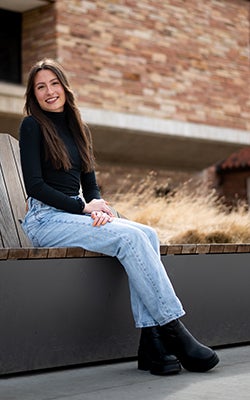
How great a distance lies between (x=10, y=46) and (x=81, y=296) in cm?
1132

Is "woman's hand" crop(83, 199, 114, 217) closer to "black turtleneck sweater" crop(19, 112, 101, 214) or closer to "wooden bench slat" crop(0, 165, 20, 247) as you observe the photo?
"black turtleneck sweater" crop(19, 112, 101, 214)

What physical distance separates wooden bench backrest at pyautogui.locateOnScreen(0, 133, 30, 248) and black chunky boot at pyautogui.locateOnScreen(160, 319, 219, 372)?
1032 mm

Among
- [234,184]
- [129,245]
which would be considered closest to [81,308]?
[129,245]

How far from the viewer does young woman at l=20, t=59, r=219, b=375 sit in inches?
140

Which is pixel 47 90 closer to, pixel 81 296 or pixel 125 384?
pixel 81 296

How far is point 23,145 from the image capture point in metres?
→ 3.83

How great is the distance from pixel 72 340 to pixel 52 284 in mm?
304

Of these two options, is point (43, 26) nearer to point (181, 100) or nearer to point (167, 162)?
point (181, 100)

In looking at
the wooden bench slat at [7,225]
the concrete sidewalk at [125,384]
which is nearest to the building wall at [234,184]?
the wooden bench slat at [7,225]

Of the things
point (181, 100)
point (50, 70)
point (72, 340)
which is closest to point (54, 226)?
point (72, 340)

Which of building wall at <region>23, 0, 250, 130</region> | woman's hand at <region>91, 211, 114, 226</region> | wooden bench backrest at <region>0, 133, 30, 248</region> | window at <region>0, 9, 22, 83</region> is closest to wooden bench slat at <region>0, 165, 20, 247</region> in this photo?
wooden bench backrest at <region>0, 133, 30, 248</region>

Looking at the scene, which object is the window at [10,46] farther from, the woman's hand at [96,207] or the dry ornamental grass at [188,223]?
the woman's hand at [96,207]

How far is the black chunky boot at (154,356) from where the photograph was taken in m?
3.53

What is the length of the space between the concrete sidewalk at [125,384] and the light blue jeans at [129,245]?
11.0 inches
